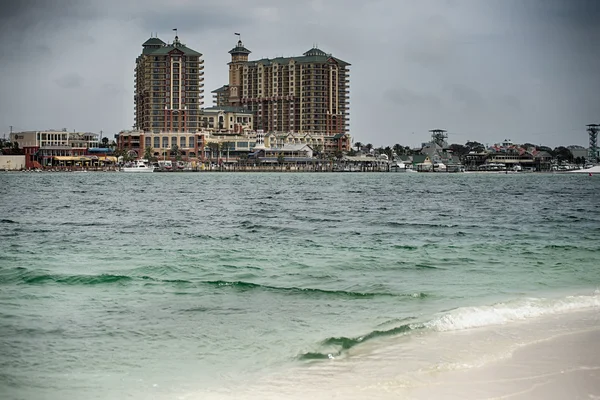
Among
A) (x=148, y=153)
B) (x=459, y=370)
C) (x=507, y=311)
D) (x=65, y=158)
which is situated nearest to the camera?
(x=459, y=370)

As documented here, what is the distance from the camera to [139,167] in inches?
6821

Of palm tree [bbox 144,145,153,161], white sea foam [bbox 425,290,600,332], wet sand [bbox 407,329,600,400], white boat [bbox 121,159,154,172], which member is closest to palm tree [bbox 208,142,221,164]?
palm tree [bbox 144,145,153,161]

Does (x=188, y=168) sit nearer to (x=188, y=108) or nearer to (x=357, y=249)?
(x=188, y=108)

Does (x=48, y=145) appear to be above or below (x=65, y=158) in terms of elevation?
above

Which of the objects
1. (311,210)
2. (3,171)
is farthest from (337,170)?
(311,210)

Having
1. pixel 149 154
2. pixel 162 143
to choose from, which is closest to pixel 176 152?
pixel 162 143

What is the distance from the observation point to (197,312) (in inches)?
471

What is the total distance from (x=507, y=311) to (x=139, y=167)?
166640 millimetres

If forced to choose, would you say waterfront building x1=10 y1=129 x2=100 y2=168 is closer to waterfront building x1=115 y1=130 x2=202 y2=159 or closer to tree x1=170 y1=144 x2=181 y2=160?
waterfront building x1=115 y1=130 x2=202 y2=159

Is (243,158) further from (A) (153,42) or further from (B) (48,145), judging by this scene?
(B) (48,145)

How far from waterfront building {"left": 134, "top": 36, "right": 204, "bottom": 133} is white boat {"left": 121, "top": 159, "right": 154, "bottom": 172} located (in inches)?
392

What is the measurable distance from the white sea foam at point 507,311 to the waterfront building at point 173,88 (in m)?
170

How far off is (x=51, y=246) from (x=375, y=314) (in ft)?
41.3

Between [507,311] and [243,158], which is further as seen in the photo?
[243,158]
